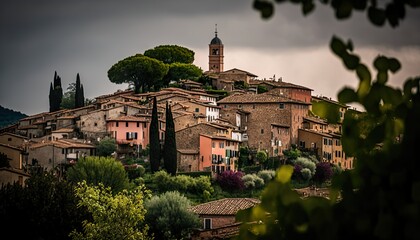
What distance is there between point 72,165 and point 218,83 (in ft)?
93.1

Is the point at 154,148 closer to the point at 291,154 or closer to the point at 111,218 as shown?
the point at 291,154

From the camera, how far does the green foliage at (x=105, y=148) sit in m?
71.9

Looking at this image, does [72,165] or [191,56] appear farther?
[191,56]

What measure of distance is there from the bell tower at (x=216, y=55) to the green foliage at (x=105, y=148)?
151 ft

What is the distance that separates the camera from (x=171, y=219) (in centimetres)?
5022

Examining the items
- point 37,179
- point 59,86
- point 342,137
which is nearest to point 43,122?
point 59,86

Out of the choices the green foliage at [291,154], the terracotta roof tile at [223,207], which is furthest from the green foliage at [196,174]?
the terracotta roof tile at [223,207]

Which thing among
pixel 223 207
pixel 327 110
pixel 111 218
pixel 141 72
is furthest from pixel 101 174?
pixel 327 110

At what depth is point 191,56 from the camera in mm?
109250

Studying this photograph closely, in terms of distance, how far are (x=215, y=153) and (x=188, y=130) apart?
7.35ft

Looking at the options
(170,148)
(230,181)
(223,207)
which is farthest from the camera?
(230,181)

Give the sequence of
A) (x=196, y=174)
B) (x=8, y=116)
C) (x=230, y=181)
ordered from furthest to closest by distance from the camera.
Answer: (x=8, y=116) < (x=196, y=174) < (x=230, y=181)

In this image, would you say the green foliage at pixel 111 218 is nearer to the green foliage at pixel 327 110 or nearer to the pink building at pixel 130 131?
the pink building at pixel 130 131

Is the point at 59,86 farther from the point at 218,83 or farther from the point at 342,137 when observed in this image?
the point at 342,137
